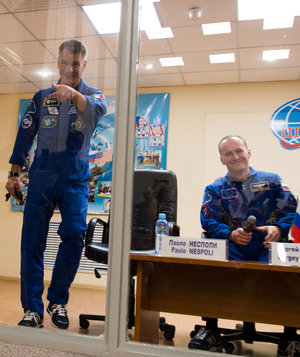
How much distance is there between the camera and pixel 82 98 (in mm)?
1700

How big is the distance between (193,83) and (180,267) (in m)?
1.01

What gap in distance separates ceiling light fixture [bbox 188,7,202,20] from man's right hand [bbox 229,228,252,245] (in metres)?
1.07

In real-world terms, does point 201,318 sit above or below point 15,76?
below

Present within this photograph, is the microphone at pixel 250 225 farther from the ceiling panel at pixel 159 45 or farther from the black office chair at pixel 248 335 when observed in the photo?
the ceiling panel at pixel 159 45

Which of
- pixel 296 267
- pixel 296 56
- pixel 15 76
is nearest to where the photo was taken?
pixel 296 267

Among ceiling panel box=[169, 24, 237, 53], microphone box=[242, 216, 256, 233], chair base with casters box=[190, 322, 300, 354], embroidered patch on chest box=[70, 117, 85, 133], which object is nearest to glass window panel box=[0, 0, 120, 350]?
embroidered patch on chest box=[70, 117, 85, 133]

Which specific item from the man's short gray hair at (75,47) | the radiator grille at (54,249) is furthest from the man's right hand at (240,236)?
the man's short gray hair at (75,47)

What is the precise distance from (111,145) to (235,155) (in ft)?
2.08

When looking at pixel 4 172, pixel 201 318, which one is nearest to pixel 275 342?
pixel 201 318

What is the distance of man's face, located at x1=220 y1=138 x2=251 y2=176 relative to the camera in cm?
169

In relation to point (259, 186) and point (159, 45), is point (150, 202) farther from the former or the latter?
point (159, 45)

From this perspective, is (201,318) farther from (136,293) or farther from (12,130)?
(12,130)

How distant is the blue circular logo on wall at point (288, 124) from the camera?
1.69 meters

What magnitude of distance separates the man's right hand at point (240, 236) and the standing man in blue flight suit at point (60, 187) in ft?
2.26
